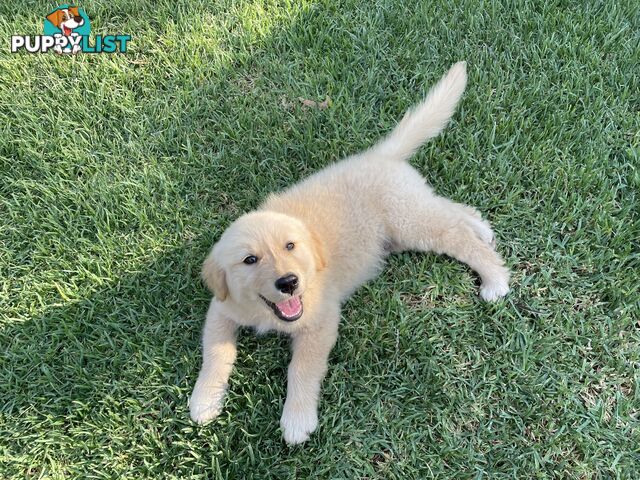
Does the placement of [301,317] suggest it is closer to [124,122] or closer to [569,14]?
[124,122]

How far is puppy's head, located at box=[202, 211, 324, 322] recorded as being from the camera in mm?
2037

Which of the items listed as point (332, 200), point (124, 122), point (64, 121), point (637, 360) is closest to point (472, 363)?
point (637, 360)

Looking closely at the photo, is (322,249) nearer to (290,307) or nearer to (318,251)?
(318,251)

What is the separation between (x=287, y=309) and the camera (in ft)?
7.09

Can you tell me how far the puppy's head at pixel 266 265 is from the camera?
2037 mm

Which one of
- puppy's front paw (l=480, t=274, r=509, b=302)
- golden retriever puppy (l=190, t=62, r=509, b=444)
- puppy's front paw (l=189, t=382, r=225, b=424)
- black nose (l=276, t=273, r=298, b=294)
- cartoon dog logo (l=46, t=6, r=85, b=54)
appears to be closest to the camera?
black nose (l=276, t=273, r=298, b=294)

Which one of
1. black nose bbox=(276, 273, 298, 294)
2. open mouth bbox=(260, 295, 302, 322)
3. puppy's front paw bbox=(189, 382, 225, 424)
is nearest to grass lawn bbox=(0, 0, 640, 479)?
puppy's front paw bbox=(189, 382, 225, 424)

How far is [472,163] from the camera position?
2.91 meters

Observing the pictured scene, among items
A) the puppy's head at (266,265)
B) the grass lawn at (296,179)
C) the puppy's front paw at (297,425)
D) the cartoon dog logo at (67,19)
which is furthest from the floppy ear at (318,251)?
the cartoon dog logo at (67,19)

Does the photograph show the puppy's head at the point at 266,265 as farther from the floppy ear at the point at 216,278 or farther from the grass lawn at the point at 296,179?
the grass lawn at the point at 296,179

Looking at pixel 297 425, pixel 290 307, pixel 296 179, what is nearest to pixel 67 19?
pixel 296 179

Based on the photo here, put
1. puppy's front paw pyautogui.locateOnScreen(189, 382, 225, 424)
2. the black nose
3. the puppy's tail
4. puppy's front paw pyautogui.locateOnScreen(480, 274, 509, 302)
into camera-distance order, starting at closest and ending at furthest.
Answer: the black nose → puppy's front paw pyautogui.locateOnScreen(189, 382, 225, 424) → puppy's front paw pyautogui.locateOnScreen(480, 274, 509, 302) → the puppy's tail

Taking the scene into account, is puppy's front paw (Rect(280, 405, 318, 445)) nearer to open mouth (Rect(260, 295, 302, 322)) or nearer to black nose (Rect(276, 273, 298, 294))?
open mouth (Rect(260, 295, 302, 322))

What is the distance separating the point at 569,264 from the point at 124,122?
115 inches
